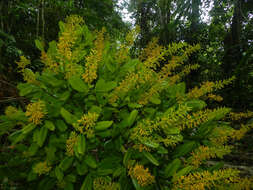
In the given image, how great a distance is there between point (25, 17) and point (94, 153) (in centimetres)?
345

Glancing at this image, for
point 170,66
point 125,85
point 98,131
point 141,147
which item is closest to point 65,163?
point 98,131

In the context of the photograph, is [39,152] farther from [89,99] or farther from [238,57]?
[238,57]

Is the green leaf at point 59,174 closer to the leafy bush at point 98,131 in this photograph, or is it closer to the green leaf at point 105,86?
the leafy bush at point 98,131

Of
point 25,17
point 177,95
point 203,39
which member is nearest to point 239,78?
point 203,39

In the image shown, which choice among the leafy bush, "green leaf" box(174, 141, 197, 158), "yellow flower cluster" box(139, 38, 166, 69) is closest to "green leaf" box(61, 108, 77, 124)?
the leafy bush

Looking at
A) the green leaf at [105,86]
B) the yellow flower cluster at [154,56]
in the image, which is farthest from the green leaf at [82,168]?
the yellow flower cluster at [154,56]

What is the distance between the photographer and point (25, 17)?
355 cm

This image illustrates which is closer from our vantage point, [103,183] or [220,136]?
[103,183]

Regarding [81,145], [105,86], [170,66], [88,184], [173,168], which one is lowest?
[88,184]

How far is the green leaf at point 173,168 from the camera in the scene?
3.91ft

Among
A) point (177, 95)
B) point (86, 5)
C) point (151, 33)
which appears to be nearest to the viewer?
point (177, 95)

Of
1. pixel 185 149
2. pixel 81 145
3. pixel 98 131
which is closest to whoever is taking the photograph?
pixel 81 145

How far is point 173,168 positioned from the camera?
3.96ft

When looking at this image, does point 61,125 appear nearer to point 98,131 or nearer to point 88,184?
point 98,131
